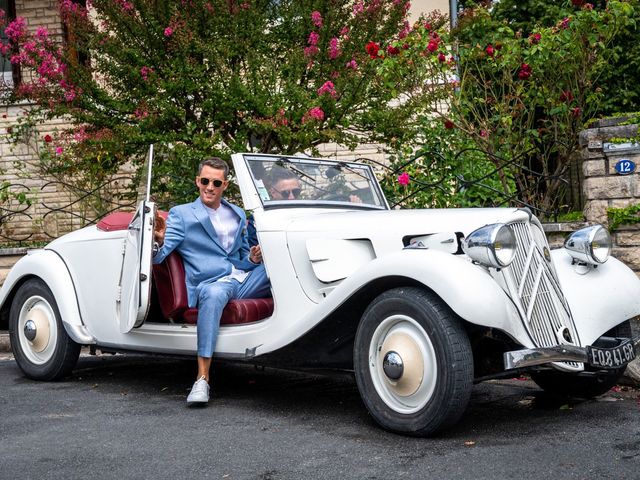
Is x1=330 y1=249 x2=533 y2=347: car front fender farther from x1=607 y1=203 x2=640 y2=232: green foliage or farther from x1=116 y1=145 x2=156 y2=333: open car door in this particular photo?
x1=607 y1=203 x2=640 y2=232: green foliage

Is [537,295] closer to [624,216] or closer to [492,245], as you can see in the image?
[492,245]

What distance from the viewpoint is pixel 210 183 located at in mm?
5676

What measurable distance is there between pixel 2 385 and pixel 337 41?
529 centimetres

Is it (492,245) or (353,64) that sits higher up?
(353,64)

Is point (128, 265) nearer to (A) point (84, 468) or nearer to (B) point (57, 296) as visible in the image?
Result: (B) point (57, 296)

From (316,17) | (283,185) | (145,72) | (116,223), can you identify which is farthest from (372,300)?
(145,72)

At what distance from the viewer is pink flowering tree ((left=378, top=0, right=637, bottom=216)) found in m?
8.55

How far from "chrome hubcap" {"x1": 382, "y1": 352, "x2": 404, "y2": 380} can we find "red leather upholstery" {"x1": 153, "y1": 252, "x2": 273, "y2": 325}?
118cm

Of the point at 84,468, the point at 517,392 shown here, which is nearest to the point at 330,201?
the point at 517,392

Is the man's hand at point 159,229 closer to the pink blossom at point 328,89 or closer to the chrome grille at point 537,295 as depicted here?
the chrome grille at point 537,295

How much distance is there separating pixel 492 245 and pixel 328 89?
17.0 ft

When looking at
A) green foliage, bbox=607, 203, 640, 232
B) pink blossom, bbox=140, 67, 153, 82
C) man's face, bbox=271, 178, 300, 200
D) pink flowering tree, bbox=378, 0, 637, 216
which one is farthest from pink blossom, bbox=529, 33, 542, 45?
man's face, bbox=271, 178, 300, 200

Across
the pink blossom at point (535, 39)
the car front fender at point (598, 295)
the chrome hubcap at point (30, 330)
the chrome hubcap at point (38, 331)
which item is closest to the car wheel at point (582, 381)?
the car front fender at point (598, 295)

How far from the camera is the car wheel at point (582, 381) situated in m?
4.96
